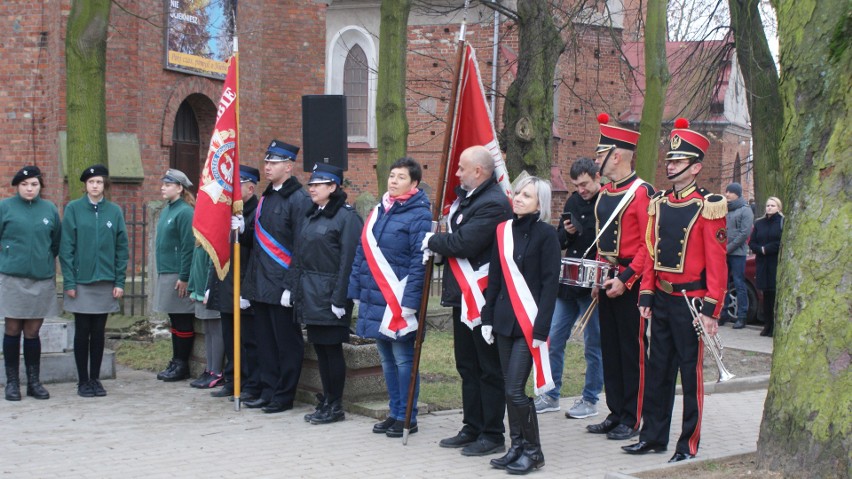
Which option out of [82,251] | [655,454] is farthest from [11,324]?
[655,454]

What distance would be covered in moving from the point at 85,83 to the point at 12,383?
184 inches

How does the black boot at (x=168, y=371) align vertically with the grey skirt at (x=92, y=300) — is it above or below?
below

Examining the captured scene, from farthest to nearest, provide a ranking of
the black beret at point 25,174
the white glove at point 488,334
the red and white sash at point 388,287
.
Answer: the black beret at point 25,174
the red and white sash at point 388,287
the white glove at point 488,334

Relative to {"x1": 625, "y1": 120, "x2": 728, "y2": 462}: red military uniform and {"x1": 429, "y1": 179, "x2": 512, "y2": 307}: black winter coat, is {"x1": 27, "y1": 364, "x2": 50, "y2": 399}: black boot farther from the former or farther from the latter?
{"x1": 625, "y1": 120, "x2": 728, "y2": 462}: red military uniform

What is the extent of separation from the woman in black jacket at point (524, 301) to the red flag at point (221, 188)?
309 centimetres

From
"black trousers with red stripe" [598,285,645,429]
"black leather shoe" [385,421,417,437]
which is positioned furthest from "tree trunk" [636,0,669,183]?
"black leather shoe" [385,421,417,437]

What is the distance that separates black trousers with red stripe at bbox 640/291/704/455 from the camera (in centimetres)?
698

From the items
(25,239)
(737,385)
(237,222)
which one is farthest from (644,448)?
(25,239)

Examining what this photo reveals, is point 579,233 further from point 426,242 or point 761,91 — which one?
point 761,91

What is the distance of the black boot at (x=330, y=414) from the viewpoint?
27.5 feet

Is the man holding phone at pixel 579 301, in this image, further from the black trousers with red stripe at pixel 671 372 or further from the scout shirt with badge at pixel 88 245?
the scout shirt with badge at pixel 88 245

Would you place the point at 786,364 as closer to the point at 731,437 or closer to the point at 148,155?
the point at 731,437

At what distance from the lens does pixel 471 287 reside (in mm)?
7340

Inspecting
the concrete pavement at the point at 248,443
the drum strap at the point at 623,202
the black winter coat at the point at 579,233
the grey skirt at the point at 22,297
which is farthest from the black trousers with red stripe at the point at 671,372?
the grey skirt at the point at 22,297
